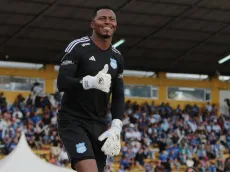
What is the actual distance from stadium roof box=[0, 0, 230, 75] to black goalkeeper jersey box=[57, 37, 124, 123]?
20623 millimetres

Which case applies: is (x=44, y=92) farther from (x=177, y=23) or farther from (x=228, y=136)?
(x=228, y=136)

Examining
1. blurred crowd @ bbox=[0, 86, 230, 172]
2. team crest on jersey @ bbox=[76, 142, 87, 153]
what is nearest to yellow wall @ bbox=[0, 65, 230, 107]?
blurred crowd @ bbox=[0, 86, 230, 172]

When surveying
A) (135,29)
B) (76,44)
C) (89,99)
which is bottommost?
(89,99)

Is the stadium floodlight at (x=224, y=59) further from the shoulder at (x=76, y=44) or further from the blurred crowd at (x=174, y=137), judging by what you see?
the shoulder at (x=76, y=44)

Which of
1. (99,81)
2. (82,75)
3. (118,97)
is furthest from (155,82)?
(99,81)

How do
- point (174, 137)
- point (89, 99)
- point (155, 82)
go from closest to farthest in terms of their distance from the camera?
point (89, 99)
point (174, 137)
point (155, 82)

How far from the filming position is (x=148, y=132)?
31266 mm

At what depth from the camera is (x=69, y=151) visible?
5.30 meters

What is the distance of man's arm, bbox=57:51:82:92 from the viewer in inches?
206

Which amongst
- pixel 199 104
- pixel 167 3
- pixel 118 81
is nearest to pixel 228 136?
pixel 199 104

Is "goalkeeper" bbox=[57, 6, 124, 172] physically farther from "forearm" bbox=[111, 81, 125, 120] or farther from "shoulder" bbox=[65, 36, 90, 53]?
"forearm" bbox=[111, 81, 125, 120]

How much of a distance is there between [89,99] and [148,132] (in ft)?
85.3

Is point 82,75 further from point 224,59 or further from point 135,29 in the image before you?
A: point 224,59

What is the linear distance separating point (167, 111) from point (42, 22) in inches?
394
